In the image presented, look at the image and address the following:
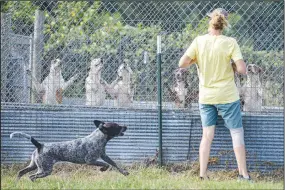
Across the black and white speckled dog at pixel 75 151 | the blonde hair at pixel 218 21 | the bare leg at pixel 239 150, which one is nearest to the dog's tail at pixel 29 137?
the black and white speckled dog at pixel 75 151

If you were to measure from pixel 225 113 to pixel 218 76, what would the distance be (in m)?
0.41

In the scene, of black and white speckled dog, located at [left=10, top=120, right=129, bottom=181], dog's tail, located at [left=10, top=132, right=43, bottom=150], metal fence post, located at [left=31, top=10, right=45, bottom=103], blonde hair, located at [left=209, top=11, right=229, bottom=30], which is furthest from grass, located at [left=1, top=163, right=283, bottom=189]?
blonde hair, located at [left=209, top=11, right=229, bottom=30]

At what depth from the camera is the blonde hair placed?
6230 mm

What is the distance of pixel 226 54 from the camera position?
20.5 feet

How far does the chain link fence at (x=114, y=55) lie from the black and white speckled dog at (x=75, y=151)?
23.1 inches

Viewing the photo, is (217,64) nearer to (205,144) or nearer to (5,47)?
(205,144)

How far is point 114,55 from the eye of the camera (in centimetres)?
750

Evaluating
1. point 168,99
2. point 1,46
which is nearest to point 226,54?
point 168,99

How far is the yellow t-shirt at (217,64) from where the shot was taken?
20.5 ft

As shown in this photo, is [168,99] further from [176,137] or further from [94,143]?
[94,143]

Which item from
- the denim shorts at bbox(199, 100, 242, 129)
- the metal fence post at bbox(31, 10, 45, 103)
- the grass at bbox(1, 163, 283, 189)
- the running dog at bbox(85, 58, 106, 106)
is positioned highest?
the metal fence post at bbox(31, 10, 45, 103)

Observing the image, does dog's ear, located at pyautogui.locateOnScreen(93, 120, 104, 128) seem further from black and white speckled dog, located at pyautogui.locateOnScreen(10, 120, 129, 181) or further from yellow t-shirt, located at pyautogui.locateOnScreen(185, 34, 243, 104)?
yellow t-shirt, located at pyautogui.locateOnScreen(185, 34, 243, 104)

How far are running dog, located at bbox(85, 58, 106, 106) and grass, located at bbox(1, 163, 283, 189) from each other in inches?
35.8

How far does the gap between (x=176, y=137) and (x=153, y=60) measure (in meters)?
1.10
